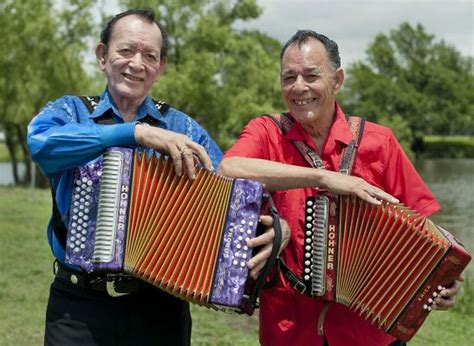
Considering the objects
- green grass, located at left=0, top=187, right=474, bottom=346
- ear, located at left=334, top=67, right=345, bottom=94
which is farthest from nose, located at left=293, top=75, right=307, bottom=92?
green grass, located at left=0, top=187, right=474, bottom=346

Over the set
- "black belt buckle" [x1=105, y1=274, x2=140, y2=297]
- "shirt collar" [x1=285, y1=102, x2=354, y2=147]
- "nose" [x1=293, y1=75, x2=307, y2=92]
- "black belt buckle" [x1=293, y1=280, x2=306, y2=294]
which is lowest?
"black belt buckle" [x1=105, y1=274, x2=140, y2=297]

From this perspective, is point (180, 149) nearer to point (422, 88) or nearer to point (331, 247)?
point (331, 247)

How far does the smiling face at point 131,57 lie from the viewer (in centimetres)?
299

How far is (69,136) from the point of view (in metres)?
2.77

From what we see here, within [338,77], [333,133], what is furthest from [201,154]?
[338,77]

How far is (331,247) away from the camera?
2.91m

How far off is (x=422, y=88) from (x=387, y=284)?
A: 58605 mm

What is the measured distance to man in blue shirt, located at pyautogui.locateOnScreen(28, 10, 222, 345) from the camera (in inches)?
109

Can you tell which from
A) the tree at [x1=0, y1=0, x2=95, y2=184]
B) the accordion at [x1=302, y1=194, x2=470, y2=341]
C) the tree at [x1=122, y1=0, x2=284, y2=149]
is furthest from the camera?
the tree at [x1=122, y1=0, x2=284, y2=149]

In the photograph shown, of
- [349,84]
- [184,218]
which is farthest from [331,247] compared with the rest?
[349,84]

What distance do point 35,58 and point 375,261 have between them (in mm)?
26202

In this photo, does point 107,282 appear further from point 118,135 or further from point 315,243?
point 315,243

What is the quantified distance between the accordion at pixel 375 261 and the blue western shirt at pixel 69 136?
2.88 ft

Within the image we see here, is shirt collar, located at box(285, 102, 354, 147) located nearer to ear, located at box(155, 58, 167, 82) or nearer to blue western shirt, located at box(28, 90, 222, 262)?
blue western shirt, located at box(28, 90, 222, 262)
